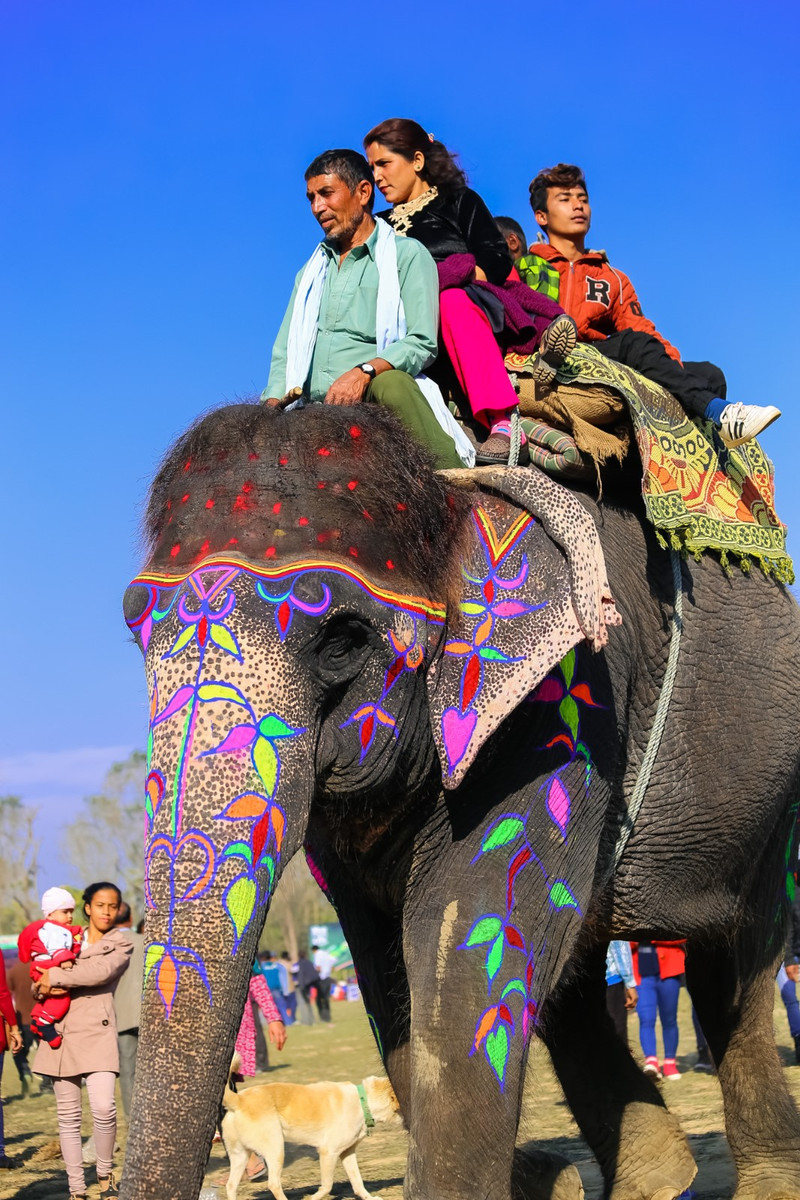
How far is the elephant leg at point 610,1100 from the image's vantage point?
5.46 meters

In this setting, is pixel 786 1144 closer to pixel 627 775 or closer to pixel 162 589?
pixel 627 775

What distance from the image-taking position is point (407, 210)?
5207 millimetres

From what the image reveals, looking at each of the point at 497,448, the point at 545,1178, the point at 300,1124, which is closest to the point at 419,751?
the point at 497,448

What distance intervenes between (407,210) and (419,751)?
219cm

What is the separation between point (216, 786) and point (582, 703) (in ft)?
4.34

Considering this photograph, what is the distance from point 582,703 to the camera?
4195 millimetres

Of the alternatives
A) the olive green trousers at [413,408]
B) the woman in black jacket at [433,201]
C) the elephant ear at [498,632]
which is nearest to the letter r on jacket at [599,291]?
the woman in black jacket at [433,201]

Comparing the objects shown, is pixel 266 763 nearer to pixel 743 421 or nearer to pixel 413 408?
pixel 413 408

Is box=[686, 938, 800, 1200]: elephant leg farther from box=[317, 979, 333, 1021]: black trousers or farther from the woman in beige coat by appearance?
box=[317, 979, 333, 1021]: black trousers

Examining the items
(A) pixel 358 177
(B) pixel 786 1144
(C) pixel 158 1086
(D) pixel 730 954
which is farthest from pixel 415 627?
(B) pixel 786 1144

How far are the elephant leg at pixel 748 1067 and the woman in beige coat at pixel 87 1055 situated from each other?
11.8 ft

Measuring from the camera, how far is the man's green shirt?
176 inches

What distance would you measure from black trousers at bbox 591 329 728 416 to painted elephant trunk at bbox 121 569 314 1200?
94.2 inches

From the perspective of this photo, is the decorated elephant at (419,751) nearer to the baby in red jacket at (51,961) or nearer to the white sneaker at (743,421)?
the white sneaker at (743,421)
